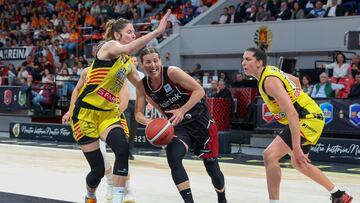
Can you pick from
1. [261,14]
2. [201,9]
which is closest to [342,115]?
[261,14]

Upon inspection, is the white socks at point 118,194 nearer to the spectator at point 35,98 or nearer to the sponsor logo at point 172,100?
the sponsor logo at point 172,100

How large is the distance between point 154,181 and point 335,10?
494 inches

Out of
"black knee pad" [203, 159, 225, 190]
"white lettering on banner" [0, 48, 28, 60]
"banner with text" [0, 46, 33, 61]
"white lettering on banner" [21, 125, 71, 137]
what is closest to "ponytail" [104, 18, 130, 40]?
"black knee pad" [203, 159, 225, 190]

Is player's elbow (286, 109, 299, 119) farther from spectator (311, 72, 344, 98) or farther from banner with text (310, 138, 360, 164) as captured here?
spectator (311, 72, 344, 98)

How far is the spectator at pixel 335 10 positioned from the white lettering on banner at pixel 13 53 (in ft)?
43.1

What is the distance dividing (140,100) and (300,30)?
14800 mm

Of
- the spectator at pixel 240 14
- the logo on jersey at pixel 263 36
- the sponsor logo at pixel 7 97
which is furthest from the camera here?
the spectator at pixel 240 14

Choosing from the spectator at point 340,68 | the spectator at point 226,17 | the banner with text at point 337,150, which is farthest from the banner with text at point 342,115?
the spectator at point 226,17

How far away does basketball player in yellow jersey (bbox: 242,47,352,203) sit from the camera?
5.91 m

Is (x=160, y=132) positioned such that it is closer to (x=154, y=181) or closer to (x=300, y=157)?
(x=300, y=157)

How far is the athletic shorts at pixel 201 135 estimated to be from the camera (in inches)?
255

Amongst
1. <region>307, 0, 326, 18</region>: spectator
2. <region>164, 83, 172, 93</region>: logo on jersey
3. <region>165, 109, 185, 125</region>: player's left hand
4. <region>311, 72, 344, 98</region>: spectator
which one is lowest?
<region>311, 72, 344, 98</region>: spectator

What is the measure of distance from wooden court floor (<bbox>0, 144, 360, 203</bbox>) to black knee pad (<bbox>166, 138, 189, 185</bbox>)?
1366 mm

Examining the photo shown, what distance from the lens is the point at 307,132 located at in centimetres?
632
